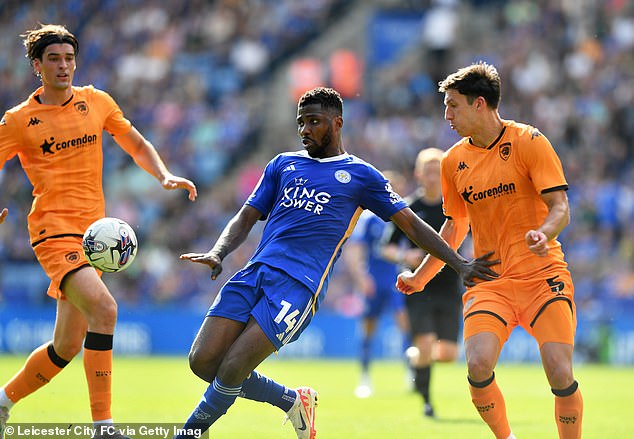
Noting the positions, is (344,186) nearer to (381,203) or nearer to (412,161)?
(381,203)

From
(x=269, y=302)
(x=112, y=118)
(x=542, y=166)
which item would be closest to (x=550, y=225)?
(x=542, y=166)

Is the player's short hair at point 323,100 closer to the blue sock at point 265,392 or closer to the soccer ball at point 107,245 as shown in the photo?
the soccer ball at point 107,245

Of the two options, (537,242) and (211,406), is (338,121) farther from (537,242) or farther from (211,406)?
(211,406)

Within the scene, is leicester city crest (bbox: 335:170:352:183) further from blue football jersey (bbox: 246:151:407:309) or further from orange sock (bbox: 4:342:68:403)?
orange sock (bbox: 4:342:68:403)

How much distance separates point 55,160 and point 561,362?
4.23 m

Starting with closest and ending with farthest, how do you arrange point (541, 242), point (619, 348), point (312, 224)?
point (541, 242)
point (312, 224)
point (619, 348)

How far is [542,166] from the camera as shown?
7.39 meters

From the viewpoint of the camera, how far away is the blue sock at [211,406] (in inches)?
285

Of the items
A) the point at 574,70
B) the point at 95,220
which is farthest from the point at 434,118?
the point at 95,220

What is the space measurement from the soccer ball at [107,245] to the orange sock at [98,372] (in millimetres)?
544

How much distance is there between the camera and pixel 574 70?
26016 mm

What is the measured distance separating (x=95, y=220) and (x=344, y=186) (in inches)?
87.8

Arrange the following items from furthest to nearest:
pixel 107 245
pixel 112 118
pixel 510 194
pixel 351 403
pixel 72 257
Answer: pixel 351 403
pixel 112 118
pixel 72 257
pixel 107 245
pixel 510 194

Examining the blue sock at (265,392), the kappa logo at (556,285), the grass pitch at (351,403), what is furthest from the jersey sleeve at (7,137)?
the kappa logo at (556,285)
